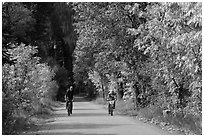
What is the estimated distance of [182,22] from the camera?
13.8m

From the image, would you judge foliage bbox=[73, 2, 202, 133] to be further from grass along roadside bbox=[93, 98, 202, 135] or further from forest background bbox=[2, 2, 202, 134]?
grass along roadside bbox=[93, 98, 202, 135]

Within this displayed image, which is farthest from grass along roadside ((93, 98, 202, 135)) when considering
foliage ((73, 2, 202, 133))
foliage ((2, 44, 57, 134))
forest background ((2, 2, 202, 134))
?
foliage ((2, 44, 57, 134))

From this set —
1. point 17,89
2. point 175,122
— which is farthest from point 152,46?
point 17,89

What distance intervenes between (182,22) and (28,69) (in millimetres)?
11513

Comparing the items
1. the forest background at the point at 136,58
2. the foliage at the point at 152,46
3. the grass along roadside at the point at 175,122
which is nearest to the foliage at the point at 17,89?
the forest background at the point at 136,58

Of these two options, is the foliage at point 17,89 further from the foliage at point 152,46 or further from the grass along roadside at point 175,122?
the grass along roadside at point 175,122

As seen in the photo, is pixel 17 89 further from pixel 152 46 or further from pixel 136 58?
pixel 136 58

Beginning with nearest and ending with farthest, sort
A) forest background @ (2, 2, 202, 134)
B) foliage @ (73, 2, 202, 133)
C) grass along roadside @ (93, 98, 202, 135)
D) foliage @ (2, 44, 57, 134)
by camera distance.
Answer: foliage @ (73, 2, 202, 133)
forest background @ (2, 2, 202, 134)
grass along roadside @ (93, 98, 202, 135)
foliage @ (2, 44, 57, 134)

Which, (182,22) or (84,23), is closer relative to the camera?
(182,22)

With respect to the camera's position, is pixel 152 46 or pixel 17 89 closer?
pixel 152 46

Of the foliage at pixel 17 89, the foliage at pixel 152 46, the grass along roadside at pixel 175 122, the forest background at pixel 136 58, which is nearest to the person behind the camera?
the foliage at pixel 152 46

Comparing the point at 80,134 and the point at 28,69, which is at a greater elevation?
the point at 28,69

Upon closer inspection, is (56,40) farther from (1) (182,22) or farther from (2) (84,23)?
(1) (182,22)

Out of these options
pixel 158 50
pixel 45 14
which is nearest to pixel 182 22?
pixel 158 50
